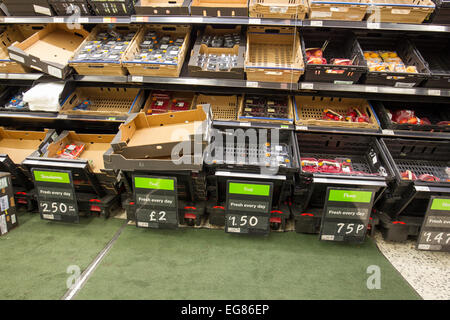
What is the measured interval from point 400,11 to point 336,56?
70cm

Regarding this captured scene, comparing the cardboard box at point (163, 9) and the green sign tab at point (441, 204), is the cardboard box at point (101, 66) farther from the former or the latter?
the green sign tab at point (441, 204)

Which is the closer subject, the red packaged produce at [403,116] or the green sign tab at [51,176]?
the green sign tab at [51,176]

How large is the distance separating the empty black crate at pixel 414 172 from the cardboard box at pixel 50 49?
2.96 metres

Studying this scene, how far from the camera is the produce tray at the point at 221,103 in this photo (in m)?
2.94

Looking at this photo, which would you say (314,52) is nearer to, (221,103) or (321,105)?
(321,105)

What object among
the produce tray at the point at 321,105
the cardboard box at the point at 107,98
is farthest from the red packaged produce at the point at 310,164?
the cardboard box at the point at 107,98

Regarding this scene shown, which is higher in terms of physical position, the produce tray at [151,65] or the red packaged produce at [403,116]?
the produce tray at [151,65]

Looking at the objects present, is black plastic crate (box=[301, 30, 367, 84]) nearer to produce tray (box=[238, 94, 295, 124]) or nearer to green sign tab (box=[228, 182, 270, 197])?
produce tray (box=[238, 94, 295, 124])

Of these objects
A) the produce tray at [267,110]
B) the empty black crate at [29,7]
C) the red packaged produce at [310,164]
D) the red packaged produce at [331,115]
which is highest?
the empty black crate at [29,7]

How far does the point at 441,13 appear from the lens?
7.07ft

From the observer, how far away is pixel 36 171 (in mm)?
2225

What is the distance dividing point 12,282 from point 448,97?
12.7 ft

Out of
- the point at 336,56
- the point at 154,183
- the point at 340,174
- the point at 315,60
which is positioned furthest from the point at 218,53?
the point at 340,174

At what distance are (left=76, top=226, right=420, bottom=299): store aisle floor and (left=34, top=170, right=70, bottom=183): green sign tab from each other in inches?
25.8
